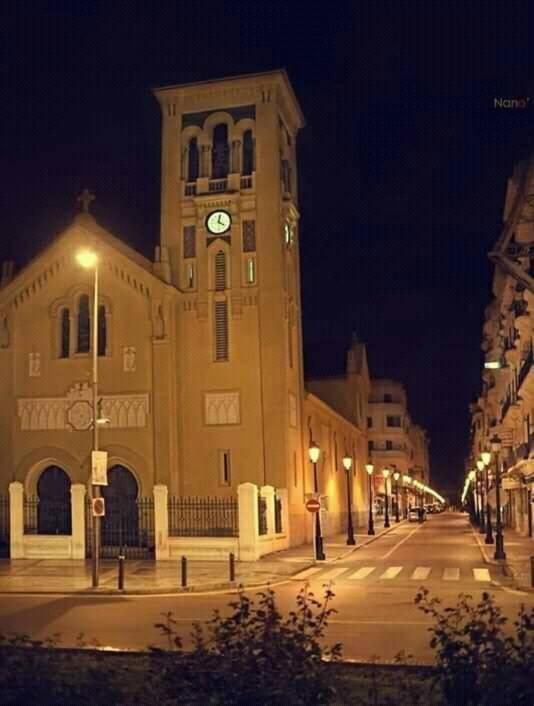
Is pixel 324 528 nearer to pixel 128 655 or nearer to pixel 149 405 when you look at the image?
pixel 149 405

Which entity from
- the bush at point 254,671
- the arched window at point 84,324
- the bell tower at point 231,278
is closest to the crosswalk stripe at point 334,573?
the bell tower at point 231,278

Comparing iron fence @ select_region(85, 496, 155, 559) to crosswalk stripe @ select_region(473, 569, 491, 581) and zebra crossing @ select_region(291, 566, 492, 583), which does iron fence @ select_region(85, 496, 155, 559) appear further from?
crosswalk stripe @ select_region(473, 569, 491, 581)

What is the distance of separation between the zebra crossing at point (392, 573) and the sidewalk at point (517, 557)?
87 centimetres

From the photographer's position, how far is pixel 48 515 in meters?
43.1

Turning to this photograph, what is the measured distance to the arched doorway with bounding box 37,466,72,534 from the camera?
42.3 metres

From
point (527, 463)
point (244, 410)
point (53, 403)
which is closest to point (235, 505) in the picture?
point (244, 410)

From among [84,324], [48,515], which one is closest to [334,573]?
[48,515]

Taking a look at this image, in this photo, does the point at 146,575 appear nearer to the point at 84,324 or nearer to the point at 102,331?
the point at 102,331

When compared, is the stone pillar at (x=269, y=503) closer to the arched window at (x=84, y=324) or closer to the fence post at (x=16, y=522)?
the fence post at (x=16, y=522)

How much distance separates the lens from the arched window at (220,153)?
4622 cm

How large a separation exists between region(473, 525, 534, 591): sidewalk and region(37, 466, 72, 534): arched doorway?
17.9 metres

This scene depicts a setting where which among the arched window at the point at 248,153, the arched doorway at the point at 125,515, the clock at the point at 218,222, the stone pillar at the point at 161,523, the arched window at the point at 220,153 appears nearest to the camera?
the stone pillar at the point at 161,523

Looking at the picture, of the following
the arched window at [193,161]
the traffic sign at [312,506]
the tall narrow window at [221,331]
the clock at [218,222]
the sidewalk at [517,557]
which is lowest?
the sidewalk at [517,557]

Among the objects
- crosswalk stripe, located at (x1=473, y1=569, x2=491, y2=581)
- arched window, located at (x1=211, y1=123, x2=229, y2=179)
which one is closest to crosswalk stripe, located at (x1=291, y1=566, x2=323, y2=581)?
crosswalk stripe, located at (x1=473, y1=569, x2=491, y2=581)
